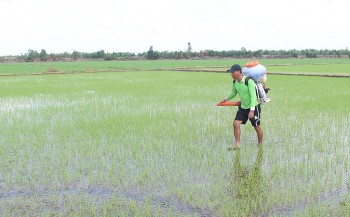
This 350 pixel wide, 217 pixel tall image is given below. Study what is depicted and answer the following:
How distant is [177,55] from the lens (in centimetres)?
5959

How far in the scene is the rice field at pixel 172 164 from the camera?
3441 millimetres

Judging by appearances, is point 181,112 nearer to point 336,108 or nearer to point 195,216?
point 336,108

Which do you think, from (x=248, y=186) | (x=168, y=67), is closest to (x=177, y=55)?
(x=168, y=67)

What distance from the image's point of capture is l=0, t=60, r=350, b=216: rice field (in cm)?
344

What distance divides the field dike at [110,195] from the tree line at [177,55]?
54.0 metres

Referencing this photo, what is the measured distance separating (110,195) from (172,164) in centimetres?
112

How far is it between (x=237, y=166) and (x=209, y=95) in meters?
7.65

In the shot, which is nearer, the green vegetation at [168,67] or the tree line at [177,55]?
the green vegetation at [168,67]

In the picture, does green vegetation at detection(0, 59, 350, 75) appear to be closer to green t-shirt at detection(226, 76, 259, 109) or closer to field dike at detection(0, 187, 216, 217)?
green t-shirt at detection(226, 76, 259, 109)

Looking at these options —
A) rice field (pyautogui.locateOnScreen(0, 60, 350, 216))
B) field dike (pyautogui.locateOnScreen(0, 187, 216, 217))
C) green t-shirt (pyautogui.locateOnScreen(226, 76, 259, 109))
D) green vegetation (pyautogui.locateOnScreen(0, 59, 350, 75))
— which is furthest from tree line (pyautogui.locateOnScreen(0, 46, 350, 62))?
field dike (pyautogui.locateOnScreen(0, 187, 216, 217))

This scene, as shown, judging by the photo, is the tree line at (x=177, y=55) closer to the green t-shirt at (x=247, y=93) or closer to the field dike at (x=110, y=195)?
the green t-shirt at (x=247, y=93)

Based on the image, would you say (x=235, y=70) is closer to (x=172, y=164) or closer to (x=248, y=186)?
(x=172, y=164)

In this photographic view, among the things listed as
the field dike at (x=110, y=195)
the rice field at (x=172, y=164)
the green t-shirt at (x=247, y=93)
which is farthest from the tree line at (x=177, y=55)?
the field dike at (x=110, y=195)

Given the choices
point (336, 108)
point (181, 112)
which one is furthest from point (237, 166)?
point (336, 108)
